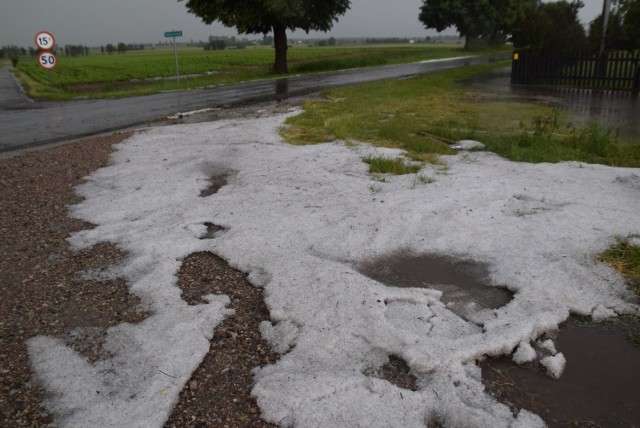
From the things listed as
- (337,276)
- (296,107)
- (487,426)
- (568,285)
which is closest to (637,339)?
(568,285)

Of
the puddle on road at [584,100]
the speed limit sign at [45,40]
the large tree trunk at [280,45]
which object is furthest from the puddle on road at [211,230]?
the large tree trunk at [280,45]

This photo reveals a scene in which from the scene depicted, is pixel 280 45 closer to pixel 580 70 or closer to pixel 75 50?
pixel 580 70

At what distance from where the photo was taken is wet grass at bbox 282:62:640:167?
765 centimetres

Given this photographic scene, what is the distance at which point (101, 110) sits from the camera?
51.0ft

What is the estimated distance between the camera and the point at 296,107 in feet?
45.6

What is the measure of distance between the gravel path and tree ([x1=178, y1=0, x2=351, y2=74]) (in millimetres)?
19047

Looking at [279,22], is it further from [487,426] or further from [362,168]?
[487,426]

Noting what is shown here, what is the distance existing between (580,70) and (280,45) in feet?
52.6

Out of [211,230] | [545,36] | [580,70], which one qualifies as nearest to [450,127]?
[211,230]

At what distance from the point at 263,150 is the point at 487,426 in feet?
21.6

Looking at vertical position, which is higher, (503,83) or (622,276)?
(503,83)

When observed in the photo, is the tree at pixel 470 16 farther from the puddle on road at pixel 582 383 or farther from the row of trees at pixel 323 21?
the puddle on road at pixel 582 383

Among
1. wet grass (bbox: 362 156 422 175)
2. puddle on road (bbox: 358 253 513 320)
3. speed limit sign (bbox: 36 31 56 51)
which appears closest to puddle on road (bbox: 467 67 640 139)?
wet grass (bbox: 362 156 422 175)

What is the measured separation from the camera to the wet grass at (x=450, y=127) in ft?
25.1
